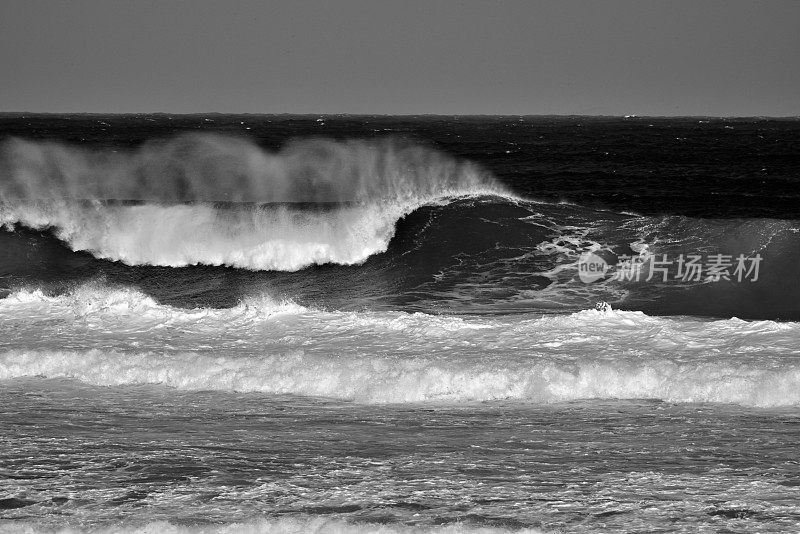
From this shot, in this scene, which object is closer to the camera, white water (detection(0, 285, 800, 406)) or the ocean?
the ocean

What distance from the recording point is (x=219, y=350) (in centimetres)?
857

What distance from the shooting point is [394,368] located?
7.70m

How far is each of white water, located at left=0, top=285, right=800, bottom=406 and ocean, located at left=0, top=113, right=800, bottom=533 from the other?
33mm

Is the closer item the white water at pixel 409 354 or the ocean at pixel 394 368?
the ocean at pixel 394 368

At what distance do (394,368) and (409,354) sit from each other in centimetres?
52

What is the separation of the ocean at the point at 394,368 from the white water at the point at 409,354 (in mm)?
33

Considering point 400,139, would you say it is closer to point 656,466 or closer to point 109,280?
point 109,280

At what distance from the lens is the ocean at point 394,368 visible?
17.1 feet

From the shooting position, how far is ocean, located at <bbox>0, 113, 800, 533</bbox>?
205 inches

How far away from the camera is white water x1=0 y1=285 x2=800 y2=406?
24.1 ft

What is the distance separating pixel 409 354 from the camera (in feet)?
26.9

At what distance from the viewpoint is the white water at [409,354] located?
734cm

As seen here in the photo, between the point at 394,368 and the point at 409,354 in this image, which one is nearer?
the point at 394,368

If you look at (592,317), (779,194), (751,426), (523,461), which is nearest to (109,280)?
(592,317)
